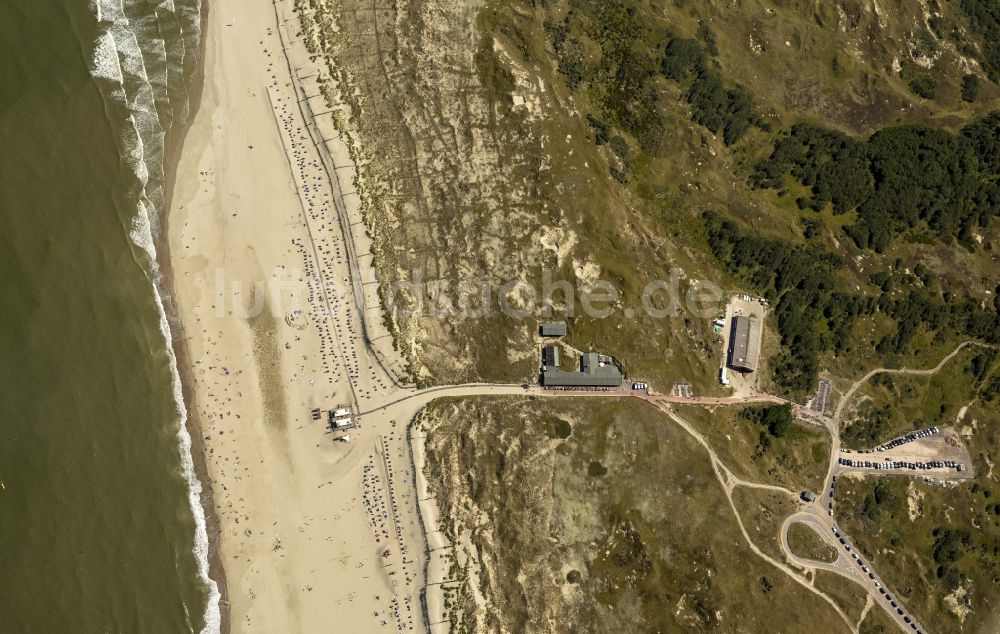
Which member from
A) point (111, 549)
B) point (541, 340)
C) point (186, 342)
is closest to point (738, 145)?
point (541, 340)

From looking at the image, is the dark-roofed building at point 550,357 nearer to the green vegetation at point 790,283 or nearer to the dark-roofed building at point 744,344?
the dark-roofed building at point 744,344

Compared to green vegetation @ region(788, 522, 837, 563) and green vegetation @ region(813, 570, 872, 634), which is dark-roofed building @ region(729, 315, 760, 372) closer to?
green vegetation @ region(788, 522, 837, 563)

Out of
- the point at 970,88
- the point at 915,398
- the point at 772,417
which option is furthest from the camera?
the point at 970,88

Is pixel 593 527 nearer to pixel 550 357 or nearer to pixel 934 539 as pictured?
pixel 550 357

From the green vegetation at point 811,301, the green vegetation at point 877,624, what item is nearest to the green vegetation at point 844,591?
the green vegetation at point 877,624

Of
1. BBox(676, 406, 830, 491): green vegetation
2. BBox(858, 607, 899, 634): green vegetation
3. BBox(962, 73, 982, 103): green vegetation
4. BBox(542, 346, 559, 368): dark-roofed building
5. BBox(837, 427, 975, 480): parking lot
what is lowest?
BBox(858, 607, 899, 634): green vegetation

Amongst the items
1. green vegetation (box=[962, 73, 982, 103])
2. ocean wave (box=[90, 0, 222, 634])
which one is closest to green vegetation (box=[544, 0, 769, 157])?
green vegetation (box=[962, 73, 982, 103])

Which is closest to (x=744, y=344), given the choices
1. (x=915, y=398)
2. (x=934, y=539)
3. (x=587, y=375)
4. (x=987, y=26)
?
(x=587, y=375)
